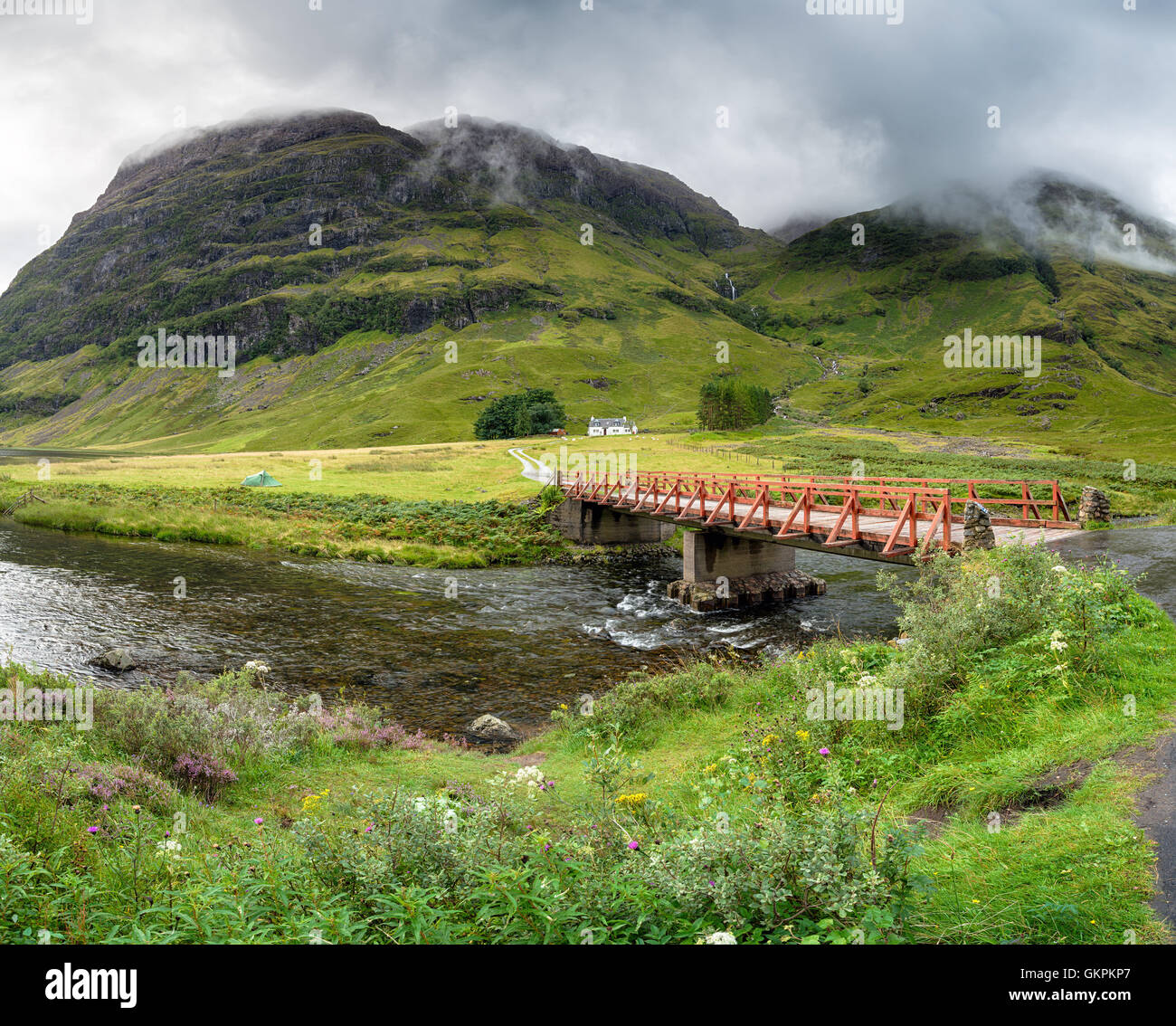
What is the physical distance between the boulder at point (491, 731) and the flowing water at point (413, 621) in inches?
26.2

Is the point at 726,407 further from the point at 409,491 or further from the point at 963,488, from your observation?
the point at 409,491

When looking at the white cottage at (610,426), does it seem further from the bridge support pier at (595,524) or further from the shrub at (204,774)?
the shrub at (204,774)

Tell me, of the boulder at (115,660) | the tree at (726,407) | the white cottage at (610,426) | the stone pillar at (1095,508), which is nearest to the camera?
the boulder at (115,660)

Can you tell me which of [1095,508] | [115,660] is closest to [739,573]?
[1095,508]

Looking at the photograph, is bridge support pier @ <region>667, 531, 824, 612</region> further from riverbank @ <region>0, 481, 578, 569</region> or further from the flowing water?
riverbank @ <region>0, 481, 578, 569</region>

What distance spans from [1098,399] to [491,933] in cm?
22139

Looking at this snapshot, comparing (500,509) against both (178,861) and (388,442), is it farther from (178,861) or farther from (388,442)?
(388,442)

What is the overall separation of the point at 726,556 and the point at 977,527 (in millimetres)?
12483

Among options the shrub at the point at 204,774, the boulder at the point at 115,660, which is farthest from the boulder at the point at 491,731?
the boulder at the point at 115,660

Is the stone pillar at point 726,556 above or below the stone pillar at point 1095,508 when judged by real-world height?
below

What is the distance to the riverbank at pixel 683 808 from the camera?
4219 millimetres

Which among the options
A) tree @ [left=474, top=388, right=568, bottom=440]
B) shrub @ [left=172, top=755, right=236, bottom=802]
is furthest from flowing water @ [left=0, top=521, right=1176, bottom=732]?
Result: tree @ [left=474, top=388, right=568, bottom=440]

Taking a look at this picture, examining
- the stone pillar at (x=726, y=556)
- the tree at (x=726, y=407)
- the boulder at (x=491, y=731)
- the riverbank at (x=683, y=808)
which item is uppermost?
the tree at (x=726, y=407)
